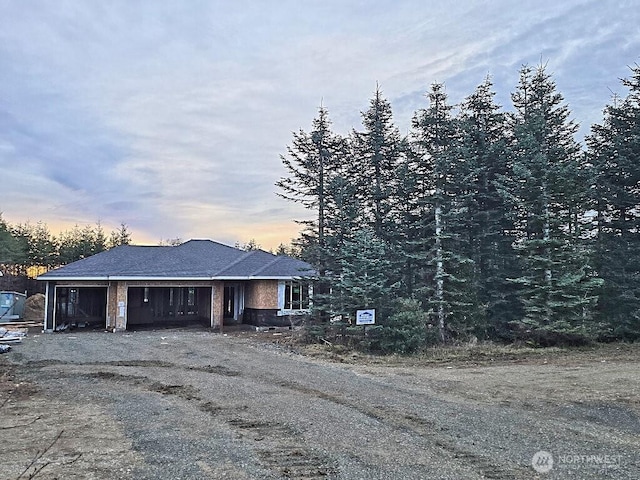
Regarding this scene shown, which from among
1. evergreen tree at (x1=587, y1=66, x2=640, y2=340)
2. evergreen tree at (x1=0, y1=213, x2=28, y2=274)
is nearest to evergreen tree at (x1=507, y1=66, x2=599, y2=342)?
evergreen tree at (x1=587, y1=66, x2=640, y2=340)

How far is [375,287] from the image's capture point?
14.7 meters

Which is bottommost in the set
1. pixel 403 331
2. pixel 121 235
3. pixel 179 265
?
pixel 403 331

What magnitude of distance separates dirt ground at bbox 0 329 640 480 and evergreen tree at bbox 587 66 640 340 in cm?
476

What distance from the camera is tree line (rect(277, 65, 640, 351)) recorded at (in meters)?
15.2

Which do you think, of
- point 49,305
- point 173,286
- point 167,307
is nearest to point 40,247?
point 167,307

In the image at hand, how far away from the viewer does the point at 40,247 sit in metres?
35.2

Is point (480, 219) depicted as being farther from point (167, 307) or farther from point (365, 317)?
point (167, 307)

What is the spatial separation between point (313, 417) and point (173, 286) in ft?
49.8

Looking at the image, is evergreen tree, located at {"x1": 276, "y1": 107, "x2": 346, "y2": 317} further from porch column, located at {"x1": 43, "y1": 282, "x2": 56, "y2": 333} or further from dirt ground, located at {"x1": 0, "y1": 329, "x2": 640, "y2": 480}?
porch column, located at {"x1": 43, "y1": 282, "x2": 56, "y2": 333}

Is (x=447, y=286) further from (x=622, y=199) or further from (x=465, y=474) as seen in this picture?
(x=465, y=474)

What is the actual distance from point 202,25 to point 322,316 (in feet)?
32.8

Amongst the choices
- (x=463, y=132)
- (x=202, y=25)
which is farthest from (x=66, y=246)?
(x=463, y=132)

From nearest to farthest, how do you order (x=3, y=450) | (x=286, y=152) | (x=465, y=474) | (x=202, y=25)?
(x=465, y=474) < (x=3, y=450) < (x=202, y=25) < (x=286, y=152)

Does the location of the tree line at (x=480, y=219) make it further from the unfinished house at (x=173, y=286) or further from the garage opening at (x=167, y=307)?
the garage opening at (x=167, y=307)
